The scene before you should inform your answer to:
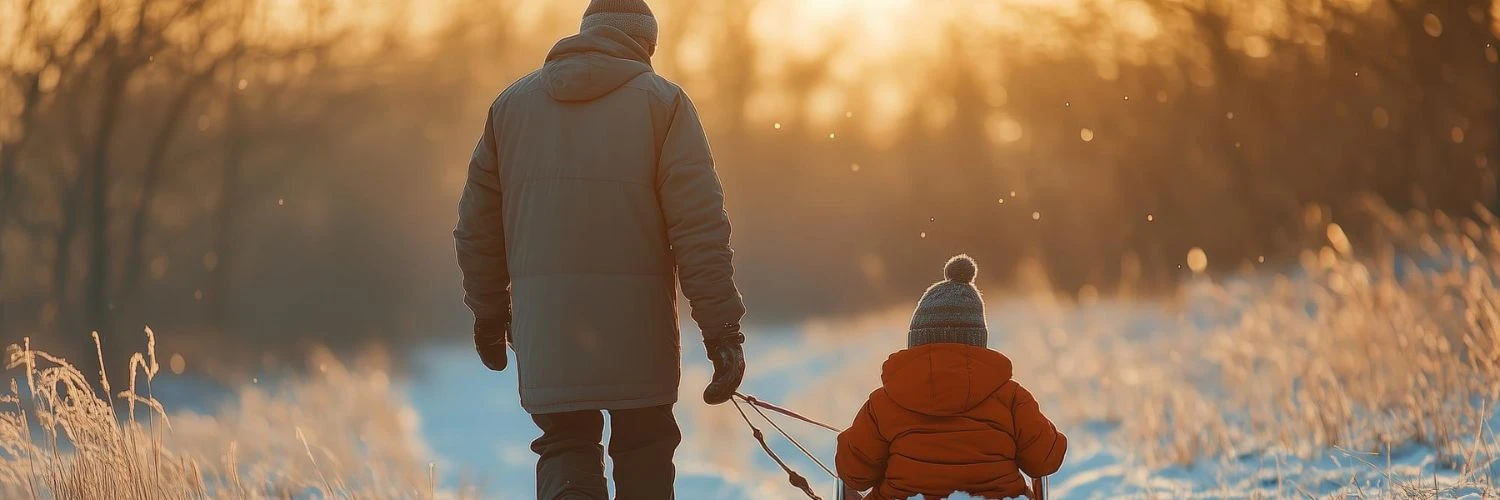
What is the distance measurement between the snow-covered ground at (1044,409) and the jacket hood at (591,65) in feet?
8.27

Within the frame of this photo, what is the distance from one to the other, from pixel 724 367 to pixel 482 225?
79 cm

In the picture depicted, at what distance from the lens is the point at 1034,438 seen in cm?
289

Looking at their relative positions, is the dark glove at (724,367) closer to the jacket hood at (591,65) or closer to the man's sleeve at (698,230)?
the man's sleeve at (698,230)

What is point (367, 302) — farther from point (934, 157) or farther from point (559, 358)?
point (559, 358)

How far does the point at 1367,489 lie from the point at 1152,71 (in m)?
9.01

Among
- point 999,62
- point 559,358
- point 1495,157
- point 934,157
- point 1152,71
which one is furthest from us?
point 934,157

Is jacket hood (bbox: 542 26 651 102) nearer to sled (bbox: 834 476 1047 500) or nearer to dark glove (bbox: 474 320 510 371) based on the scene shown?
dark glove (bbox: 474 320 510 371)

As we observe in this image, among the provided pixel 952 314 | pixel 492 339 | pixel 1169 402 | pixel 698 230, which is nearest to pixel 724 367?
pixel 698 230

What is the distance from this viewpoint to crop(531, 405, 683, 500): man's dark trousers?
3.23 metres

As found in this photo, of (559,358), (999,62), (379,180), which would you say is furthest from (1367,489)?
(379,180)

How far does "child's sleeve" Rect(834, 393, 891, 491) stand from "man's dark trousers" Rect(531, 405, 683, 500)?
53cm

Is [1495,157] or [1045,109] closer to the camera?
[1495,157]

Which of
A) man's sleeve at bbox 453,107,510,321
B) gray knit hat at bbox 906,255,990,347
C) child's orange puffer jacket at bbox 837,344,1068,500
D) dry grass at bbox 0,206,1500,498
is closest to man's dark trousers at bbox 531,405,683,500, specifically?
man's sleeve at bbox 453,107,510,321

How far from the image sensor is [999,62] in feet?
48.0
